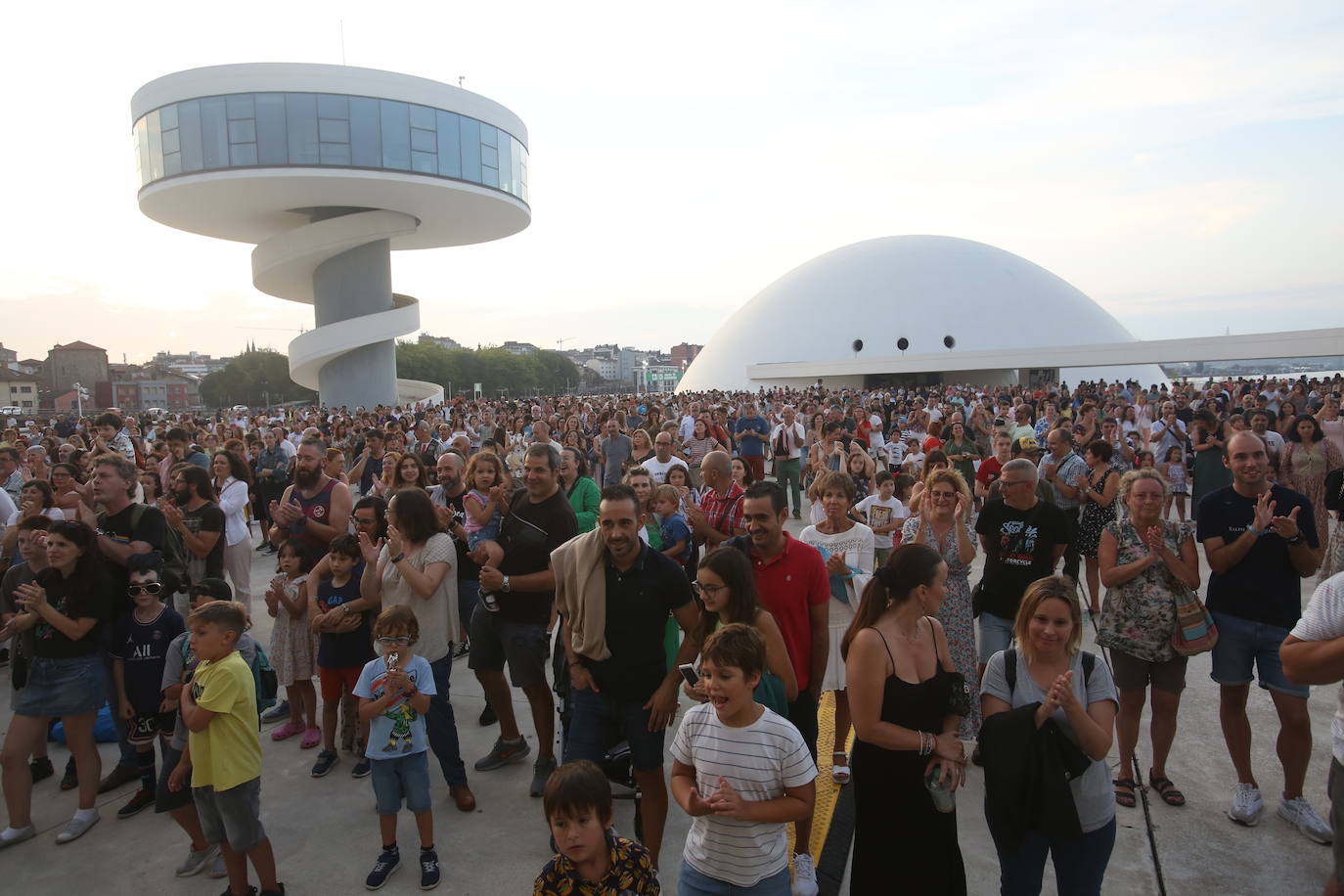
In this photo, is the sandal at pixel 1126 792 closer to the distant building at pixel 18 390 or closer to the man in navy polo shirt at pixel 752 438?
the man in navy polo shirt at pixel 752 438

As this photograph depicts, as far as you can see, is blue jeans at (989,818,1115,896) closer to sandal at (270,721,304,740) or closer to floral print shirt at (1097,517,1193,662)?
floral print shirt at (1097,517,1193,662)

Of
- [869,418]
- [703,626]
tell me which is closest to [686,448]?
[869,418]

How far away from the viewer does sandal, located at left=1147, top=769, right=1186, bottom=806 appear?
13.3ft

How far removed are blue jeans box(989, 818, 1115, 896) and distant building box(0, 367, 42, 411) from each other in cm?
11088

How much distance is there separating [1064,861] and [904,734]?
80 cm

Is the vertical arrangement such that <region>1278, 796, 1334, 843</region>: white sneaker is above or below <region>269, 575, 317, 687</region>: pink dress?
below

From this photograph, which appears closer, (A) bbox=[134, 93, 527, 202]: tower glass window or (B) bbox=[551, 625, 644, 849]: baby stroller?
(B) bbox=[551, 625, 644, 849]: baby stroller

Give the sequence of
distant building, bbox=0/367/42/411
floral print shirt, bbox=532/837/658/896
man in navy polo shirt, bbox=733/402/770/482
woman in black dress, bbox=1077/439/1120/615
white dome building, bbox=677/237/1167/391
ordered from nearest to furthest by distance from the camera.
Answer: floral print shirt, bbox=532/837/658/896 < woman in black dress, bbox=1077/439/1120/615 < man in navy polo shirt, bbox=733/402/770/482 < white dome building, bbox=677/237/1167/391 < distant building, bbox=0/367/42/411

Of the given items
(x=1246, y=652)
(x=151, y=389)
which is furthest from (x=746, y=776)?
(x=151, y=389)

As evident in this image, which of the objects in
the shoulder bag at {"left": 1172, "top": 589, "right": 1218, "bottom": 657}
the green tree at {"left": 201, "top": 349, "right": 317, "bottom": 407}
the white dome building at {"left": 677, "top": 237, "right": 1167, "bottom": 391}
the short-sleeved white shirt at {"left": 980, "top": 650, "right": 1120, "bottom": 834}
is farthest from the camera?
the green tree at {"left": 201, "top": 349, "right": 317, "bottom": 407}

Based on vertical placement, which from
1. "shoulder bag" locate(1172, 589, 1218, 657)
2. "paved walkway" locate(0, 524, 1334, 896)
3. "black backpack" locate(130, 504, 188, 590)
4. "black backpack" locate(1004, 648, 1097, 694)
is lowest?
"paved walkway" locate(0, 524, 1334, 896)

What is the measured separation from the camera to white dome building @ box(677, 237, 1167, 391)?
4772 cm

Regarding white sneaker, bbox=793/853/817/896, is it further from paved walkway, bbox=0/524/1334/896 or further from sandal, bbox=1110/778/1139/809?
sandal, bbox=1110/778/1139/809

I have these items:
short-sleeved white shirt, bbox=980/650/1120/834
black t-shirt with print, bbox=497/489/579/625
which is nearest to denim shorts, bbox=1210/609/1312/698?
short-sleeved white shirt, bbox=980/650/1120/834
